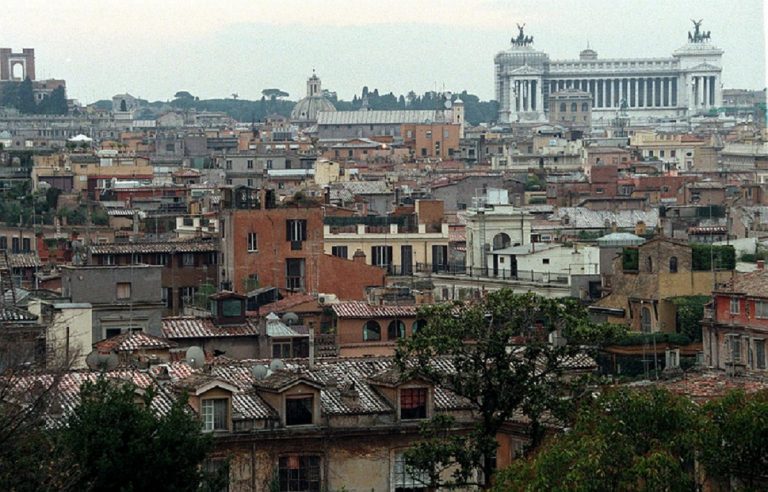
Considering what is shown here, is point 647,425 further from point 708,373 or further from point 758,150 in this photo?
point 758,150

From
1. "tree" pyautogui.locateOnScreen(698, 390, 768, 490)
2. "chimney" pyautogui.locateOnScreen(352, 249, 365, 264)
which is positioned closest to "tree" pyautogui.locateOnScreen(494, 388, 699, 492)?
"tree" pyautogui.locateOnScreen(698, 390, 768, 490)

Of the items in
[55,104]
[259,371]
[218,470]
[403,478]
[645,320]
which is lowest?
[403,478]

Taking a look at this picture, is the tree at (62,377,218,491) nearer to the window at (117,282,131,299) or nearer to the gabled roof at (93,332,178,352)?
the gabled roof at (93,332,178,352)

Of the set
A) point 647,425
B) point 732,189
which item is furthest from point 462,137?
point 647,425

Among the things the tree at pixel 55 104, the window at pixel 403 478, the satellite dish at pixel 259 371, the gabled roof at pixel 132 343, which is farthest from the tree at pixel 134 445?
the tree at pixel 55 104

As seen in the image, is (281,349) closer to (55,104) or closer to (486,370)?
(486,370)

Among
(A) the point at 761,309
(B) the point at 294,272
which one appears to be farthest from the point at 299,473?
(B) the point at 294,272
